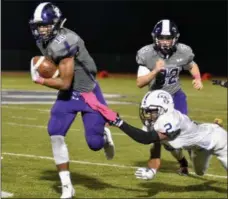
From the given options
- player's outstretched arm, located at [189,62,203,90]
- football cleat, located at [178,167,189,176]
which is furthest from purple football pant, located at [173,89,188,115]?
football cleat, located at [178,167,189,176]

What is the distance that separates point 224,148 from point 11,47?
27.6m

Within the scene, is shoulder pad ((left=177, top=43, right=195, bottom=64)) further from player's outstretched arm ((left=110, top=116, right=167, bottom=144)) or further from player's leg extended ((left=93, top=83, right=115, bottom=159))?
player's outstretched arm ((left=110, top=116, right=167, bottom=144))

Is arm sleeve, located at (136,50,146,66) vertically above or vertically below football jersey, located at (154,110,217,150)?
above

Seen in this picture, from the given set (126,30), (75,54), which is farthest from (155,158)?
(126,30)

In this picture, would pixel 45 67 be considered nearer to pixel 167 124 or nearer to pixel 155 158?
pixel 167 124

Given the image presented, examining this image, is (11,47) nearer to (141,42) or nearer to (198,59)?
(141,42)

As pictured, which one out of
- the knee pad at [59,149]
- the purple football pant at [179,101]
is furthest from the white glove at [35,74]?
the purple football pant at [179,101]

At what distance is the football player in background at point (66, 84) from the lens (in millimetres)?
6418

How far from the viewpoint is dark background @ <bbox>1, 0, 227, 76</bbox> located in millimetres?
32281

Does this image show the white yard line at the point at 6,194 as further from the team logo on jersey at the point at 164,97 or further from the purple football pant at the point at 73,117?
→ the team logo on jersey at the point at 164,97

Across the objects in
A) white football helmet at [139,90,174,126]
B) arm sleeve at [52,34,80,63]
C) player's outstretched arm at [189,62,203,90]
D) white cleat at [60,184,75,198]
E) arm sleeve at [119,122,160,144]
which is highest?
arm sleeve at [52,34,80,63]

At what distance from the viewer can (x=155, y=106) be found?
5715 millimetres

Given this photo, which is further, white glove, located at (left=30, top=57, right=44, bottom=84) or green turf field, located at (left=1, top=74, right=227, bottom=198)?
green turf field, located at (left=1, top=74, right=227, bottom=198)

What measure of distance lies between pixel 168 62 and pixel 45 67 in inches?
66.5
